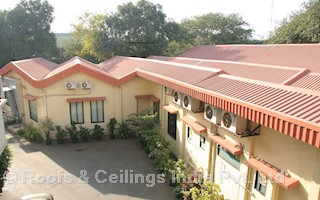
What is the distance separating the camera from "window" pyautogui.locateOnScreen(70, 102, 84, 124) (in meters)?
14.5

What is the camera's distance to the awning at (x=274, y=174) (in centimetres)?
553

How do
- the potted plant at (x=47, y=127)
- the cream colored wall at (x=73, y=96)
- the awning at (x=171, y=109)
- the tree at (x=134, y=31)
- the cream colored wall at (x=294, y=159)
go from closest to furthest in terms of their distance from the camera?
the cream colored wall at (x=294, y=159) → the awning at (x=171, y=109) → the potted plant at (x=47, y=127) → the cream colored wall at (x=73, y=96) → the tree at (x=134, y=31)

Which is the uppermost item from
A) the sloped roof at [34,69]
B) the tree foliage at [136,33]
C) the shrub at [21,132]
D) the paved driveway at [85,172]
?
the tree foliage at [136,33]

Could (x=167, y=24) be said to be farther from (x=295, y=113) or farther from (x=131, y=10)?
(x=295, y=113)

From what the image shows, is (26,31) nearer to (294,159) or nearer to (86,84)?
(86,84)

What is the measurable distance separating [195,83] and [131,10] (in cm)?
2054

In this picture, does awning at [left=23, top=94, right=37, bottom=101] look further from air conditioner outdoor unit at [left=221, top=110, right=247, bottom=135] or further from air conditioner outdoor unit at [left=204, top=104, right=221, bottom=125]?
air conditioner outdoor unit at [left=221, top=110, right=247, bottom=135]

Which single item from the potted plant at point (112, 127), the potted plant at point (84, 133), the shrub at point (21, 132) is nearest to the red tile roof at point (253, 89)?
the potted plant at point (112, 127)

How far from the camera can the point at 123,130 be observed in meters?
14.8

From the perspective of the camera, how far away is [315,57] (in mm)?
13570

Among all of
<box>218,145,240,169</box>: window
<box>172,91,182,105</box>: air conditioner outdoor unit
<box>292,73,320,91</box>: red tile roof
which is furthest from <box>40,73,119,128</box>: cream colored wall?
<box>292,73,320,91</box>: red tile roof

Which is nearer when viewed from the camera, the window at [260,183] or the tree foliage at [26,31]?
the window at [260,183]

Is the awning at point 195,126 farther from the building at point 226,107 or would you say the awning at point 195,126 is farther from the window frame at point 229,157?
the window frame at point 229,157

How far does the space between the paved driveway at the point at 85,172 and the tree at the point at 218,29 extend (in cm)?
2594
